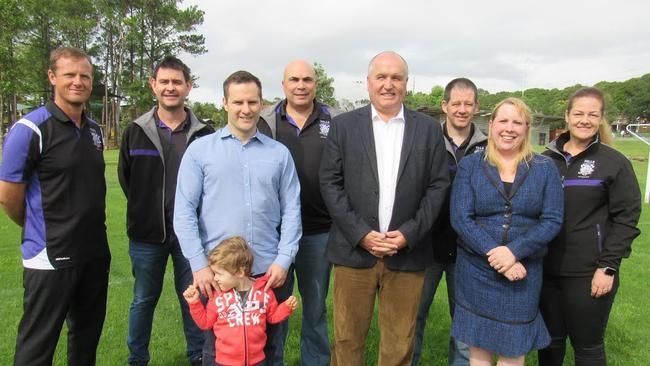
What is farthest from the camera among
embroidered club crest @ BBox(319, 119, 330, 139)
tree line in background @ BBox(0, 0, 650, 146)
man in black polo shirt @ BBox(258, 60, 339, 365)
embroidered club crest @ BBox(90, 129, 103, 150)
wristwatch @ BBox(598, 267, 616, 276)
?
tree line in background @ BBox(0, 0, 650, 146)

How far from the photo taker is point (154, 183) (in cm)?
381

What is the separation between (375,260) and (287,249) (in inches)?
24.8

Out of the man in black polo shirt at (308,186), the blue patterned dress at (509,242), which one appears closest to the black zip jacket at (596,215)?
the blue patterned dress at (509,242)

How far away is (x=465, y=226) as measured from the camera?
3049mm

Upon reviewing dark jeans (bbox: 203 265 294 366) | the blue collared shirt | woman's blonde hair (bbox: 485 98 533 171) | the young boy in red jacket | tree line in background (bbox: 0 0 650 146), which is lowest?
dark jeans (bbox: 203 265 294 366)

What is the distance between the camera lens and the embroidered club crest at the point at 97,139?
3400 millimetres

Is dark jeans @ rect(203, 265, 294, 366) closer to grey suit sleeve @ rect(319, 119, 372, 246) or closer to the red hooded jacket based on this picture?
the red hooded jacket

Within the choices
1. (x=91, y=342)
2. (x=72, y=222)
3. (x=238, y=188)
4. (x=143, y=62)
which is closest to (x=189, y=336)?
(x=91, y=342)

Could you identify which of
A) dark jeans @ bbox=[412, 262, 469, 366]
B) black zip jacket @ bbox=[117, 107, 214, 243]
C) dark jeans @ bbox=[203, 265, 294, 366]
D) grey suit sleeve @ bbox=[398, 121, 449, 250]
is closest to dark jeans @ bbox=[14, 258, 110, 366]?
black zip jacket @ bbox=[117, 107, 214, 243]

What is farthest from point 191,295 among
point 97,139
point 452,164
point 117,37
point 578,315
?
point 117,37

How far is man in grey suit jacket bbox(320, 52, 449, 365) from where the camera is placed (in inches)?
124

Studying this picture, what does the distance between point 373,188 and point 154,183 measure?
1.88 meters

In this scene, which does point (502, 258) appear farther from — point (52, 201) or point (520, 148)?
point (52, 201)

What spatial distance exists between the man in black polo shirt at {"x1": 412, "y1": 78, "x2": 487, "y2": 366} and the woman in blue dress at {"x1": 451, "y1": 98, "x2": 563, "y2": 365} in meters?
0.63
